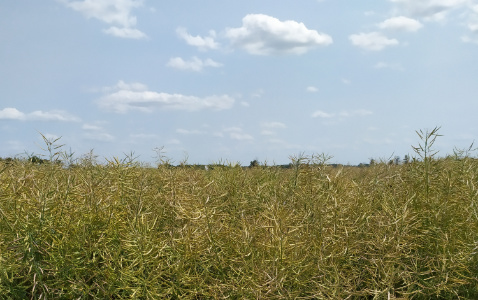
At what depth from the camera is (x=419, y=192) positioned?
2.63 m

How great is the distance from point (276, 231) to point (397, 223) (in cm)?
63

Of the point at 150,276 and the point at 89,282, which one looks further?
the point at 89,282

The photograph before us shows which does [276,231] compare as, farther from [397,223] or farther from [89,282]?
[89,282]

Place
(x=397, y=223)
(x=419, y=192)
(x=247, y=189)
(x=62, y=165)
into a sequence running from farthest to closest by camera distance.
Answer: (x=62, y=165)
(x=247, y=189)
(x=419, y=192)
(x=397, y=223)

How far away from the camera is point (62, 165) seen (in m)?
3.39

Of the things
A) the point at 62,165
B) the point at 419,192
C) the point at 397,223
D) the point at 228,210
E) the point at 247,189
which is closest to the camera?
the point at 397,223

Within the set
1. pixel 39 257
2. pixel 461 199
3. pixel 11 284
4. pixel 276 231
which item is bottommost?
pixel 11 284

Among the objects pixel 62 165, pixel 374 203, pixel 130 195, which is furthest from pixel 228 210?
pixel 62 165

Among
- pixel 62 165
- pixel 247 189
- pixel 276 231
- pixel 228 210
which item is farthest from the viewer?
pixel 62 165

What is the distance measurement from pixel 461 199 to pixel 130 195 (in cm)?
199

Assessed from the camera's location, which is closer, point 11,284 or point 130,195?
point 11,284

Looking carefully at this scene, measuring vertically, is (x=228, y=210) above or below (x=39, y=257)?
above

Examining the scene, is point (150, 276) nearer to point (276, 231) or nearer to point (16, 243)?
point (276, 231)

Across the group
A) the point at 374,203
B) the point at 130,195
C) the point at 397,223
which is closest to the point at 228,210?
the point at 130,195
